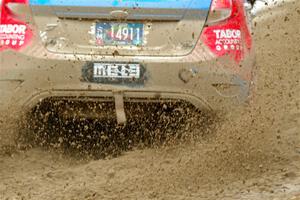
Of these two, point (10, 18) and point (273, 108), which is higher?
point (10, 18)

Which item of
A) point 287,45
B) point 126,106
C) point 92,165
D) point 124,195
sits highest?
point 287,45

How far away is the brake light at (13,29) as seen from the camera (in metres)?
6.77

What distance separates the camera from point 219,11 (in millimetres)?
6836

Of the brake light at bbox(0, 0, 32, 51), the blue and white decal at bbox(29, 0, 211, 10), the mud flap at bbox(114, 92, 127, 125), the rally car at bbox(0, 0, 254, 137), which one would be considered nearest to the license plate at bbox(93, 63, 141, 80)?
the rally car at bbox(0, 0, 254, 137)

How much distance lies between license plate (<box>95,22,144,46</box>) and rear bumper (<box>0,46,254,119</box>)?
0.46ft

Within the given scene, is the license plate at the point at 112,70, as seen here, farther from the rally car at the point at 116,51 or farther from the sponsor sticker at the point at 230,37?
the sponsor sticker at the point at 230,37

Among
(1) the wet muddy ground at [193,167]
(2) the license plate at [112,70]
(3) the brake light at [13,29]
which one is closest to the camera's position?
(1) the wet muddy ground at [193,167]

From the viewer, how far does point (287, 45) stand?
1331cm

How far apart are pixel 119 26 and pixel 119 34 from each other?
2.4 inches

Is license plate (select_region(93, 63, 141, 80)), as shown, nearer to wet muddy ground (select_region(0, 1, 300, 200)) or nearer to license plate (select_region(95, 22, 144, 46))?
license plate (select_region(95, 22, 144, 46))

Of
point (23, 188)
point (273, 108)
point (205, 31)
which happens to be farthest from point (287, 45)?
point (23, 188)

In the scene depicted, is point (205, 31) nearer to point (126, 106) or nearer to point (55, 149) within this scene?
point (126, 106)

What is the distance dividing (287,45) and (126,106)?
6.82 metres

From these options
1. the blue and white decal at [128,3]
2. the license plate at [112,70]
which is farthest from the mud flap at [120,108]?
the blue and white decal at [128,3]
